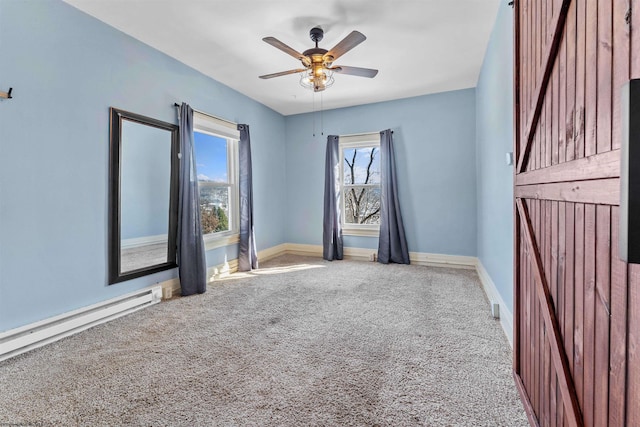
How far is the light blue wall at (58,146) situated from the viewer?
2.08 meters

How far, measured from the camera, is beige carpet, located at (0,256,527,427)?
1486 millimetres

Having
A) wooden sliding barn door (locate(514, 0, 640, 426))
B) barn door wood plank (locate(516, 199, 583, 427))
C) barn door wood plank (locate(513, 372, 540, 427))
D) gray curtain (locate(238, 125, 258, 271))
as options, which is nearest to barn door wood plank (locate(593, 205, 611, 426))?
wooden sliding barn door (locate(514, 0, 640, 426))

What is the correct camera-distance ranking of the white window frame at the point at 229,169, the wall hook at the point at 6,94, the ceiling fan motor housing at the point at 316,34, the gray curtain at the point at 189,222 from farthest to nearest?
1. the white window frame at the point at 229,169
2. the gray curtain at the point at 189,222
3. the ceiling fan motor housing at the point at 316,34
4. the wall hook at the point at 6,94

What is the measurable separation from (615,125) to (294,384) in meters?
1.80

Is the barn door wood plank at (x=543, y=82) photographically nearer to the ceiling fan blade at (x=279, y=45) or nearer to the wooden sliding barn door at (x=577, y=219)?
the wooden sliding barn door at (x=577, y=219)

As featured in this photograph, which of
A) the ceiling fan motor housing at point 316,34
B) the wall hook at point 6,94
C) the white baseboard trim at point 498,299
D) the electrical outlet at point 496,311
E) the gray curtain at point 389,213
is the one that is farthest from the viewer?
the gray curtain at point 389,213

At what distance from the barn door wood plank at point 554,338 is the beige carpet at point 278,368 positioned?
22.7 inches

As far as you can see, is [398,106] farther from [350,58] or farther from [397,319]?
[397,319]

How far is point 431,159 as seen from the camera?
15.1ft

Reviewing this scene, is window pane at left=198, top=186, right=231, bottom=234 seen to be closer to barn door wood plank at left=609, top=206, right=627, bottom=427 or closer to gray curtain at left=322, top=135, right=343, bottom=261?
gray curtain at left=322, top=135, right=343, bottom=261

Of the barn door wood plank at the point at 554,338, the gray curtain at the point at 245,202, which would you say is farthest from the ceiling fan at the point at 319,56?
the barn door wood plank at the point at 554,338

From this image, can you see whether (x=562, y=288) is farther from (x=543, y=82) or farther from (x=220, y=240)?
(x=220, y=240)

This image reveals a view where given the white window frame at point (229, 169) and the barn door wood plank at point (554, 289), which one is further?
the white window frame at point (229, 169)

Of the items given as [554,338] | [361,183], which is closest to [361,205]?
[361,183]
